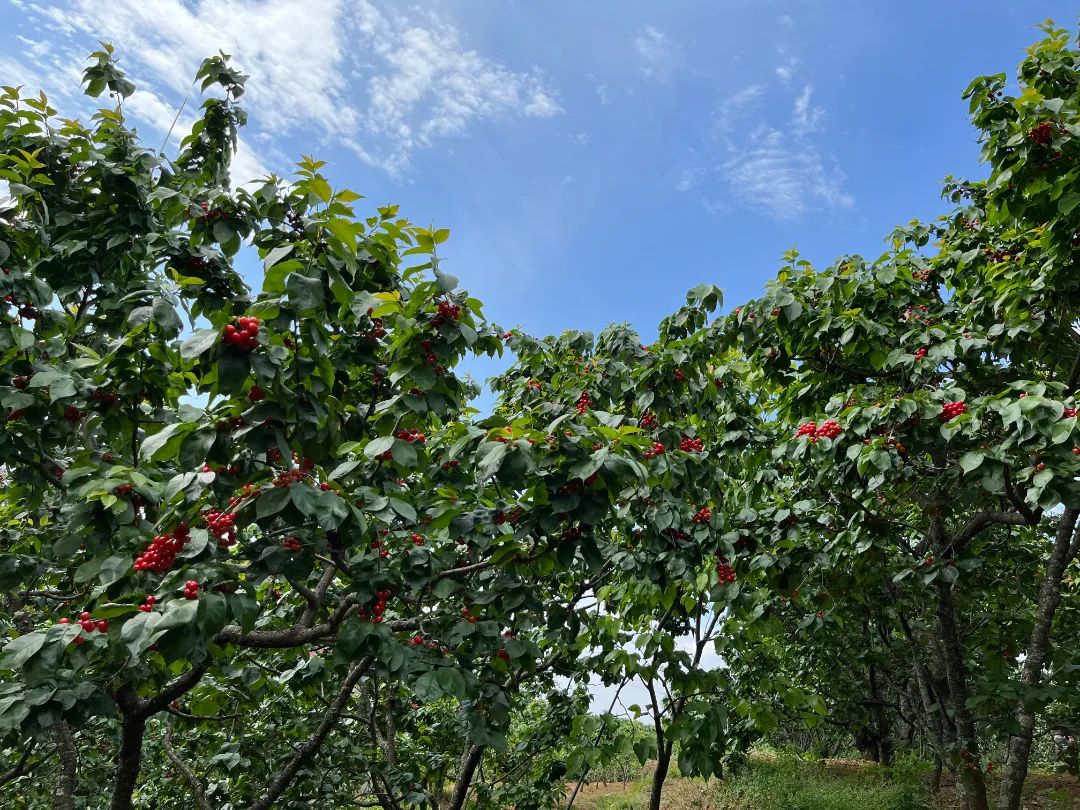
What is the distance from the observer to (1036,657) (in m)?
5.50

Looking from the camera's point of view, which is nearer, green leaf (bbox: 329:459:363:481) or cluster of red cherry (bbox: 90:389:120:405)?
green leaf (bbox: 329:459:363:481)

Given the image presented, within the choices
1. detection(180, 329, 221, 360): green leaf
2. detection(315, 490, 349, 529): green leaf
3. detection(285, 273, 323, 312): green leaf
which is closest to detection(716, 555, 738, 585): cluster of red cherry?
detection(315, 490, 349, 529): green leaf

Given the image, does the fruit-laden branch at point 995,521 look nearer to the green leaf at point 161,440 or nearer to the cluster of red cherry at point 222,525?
the cluster of red cherry at point 222,525

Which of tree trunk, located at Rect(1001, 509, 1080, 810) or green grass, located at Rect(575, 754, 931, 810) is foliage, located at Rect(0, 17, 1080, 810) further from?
green grass, located at Rect(575, 754, 931, 810)

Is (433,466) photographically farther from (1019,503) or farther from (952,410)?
(1019,503)

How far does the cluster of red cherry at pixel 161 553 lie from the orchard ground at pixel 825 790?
33.4 ft

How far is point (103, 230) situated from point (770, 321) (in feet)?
14.9

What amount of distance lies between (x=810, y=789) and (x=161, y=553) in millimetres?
11503

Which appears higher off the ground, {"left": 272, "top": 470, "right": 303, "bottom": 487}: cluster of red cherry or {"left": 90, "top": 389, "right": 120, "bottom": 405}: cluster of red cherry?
{"left": 90, "top": 389, "right": 120, "bottom": 405}: cluster of red cherry

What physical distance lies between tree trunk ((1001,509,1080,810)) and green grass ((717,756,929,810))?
14.8ft

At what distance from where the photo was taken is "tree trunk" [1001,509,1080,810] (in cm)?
542

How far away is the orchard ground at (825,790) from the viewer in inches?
372

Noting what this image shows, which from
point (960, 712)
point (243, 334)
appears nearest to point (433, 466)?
point (243, 334)

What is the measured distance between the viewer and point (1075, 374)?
5465 millimetres
